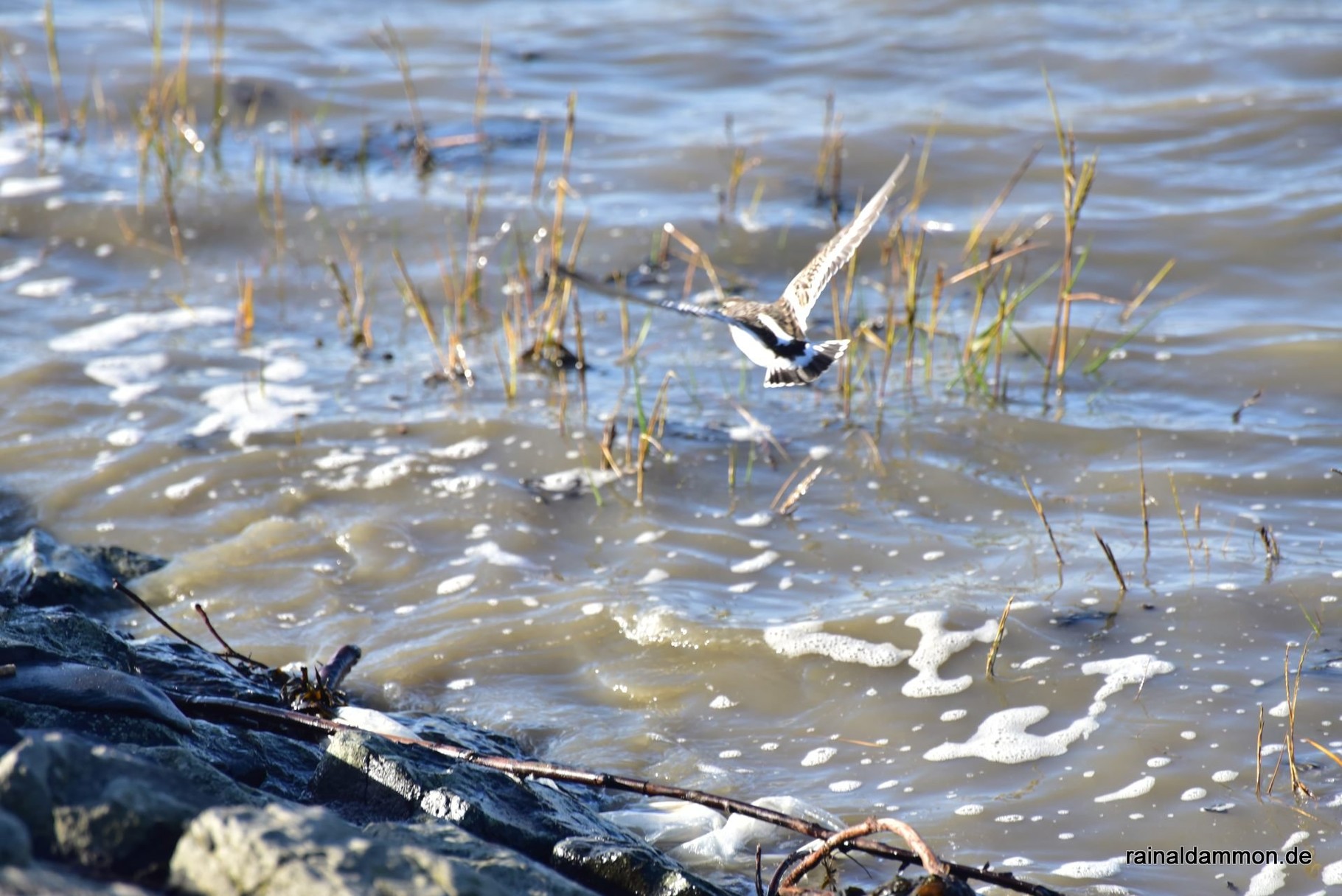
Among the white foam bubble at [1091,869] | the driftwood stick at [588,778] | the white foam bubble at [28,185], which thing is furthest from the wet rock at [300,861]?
the white foam bubble at [28,185]

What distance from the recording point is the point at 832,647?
4.03 metres

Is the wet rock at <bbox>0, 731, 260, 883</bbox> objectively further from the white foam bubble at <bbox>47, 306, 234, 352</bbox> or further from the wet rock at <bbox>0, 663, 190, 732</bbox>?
the white foam bubble at <bbox>47, 306, 234, 352</bbox>

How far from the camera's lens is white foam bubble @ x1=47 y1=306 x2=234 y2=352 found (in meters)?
6.32

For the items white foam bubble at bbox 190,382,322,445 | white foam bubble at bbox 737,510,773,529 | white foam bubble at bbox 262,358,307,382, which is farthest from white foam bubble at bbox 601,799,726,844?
white foam bubble at bbox 262,358,307,382

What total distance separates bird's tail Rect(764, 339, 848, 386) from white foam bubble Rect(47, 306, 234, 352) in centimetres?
405

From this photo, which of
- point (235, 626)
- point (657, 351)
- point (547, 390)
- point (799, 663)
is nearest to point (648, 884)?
point (799, 663)

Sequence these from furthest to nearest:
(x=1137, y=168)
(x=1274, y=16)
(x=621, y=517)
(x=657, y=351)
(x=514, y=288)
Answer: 1. (x=1274, y=16)
2. (x=1137, y=168)
3. (x=514, y=288)
4. (x=657, y=351)
5. (x=621, y=517)

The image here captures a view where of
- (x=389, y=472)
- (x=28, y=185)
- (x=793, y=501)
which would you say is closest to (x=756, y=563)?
(x=793, y=501)

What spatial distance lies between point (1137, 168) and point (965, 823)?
20.6 ft

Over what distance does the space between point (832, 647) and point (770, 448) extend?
1498 mm

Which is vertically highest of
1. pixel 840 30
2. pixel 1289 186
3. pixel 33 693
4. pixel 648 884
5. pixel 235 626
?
pixel 840 30

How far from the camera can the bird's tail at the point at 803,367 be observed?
11.9ft

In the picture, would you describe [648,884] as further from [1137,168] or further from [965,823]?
[1137,168]

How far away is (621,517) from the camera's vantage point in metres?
4.93
